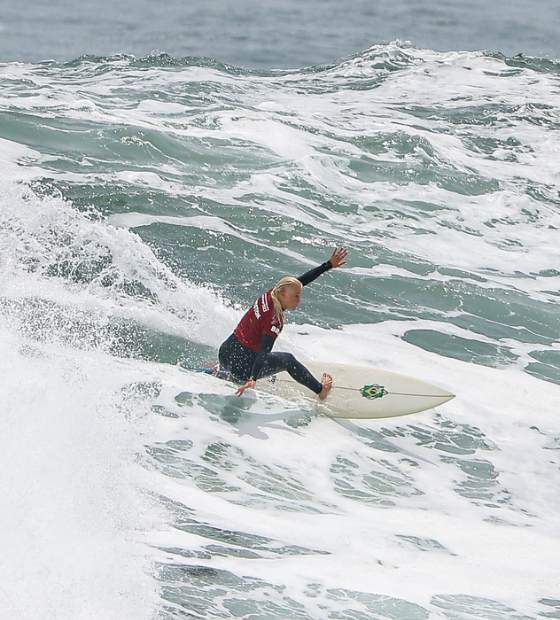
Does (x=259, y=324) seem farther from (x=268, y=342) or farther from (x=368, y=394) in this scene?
(x=368, y=394)

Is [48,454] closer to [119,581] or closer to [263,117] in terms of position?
[119,581]

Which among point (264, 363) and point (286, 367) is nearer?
point (264, 363)

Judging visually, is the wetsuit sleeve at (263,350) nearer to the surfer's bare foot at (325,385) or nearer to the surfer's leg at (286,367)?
the surfer's leg at (286,367)

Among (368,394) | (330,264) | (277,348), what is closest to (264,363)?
(330,264)

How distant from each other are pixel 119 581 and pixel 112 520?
574 millimetres

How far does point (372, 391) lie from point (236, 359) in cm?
121

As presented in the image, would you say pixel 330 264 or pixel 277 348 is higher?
pixel 330 264

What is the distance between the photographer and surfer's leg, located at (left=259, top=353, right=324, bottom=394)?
6.58 meters

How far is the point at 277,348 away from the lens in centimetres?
770

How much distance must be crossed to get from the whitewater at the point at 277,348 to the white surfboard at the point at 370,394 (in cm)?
14

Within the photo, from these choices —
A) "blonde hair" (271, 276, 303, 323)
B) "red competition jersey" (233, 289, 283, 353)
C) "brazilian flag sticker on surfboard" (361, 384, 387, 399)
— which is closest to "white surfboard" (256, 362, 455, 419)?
"brazilian flag sticker on surfboard" (361, 384, 387, 399)

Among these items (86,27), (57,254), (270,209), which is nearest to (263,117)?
(270,209)

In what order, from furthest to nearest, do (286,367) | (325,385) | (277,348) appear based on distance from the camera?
1. (277,348)
2. (325,385)
3. (286,367)

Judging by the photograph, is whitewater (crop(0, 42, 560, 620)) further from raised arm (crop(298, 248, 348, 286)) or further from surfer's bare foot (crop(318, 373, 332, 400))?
raised arm (crop(298, 248, 348, 286))
